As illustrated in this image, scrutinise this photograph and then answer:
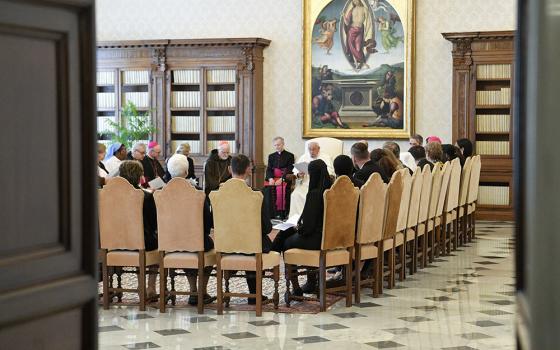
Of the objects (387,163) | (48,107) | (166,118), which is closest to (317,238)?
(387,163)

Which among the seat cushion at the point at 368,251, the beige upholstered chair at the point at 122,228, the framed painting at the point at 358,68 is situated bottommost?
the seat cushion at the point at 368,251

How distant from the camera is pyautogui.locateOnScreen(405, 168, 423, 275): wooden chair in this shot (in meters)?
9.79

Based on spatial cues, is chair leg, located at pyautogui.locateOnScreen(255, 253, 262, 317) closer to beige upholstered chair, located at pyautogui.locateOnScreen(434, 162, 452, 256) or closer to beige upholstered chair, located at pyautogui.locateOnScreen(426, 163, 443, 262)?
beige upholstered chair, located at pyautogui.locateOnScreen(426, 163, 443, 262)

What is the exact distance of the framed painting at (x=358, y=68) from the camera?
15969 mm

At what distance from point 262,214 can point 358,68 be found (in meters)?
9.01

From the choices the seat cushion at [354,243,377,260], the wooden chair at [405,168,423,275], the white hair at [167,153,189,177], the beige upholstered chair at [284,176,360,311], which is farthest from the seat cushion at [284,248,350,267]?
the wooden chair at [405,168,423,275]

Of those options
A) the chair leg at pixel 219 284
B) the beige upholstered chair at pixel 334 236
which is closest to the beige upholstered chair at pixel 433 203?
the beige upholstered chair at pixel 334 236

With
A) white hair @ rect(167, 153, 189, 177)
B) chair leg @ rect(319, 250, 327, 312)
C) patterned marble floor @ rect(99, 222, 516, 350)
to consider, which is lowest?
patterned marble floor @ rect(99, 222, 516, 350)

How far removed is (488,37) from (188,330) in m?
9.46

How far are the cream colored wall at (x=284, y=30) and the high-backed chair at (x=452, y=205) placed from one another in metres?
3.72

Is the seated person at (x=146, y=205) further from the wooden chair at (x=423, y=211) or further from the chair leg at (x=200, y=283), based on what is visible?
the wooden chair at (x=423, y=211)

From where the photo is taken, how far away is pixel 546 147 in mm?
1763

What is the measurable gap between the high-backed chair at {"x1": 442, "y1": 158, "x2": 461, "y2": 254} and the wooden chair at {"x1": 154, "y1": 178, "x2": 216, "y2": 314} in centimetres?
467

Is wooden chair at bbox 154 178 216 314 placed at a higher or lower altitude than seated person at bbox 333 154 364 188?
lower
